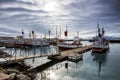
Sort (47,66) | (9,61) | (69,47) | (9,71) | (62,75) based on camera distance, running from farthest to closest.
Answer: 1. (69,47)
2. (47,66)
3. (62,75)
4. (9,61)
5. (9,71)

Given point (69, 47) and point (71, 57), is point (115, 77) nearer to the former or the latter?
point (71, 57)

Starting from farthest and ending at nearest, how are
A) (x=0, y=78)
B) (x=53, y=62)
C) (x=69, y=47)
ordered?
1. (x=69, y=47)
2. (x=53, y=62)
3. (x=0, y=78)

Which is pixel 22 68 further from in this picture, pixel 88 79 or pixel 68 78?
pixel 88 79

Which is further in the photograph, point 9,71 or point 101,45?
point 101,45

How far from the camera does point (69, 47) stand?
291 feet

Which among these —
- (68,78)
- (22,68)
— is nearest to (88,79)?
(68,78)

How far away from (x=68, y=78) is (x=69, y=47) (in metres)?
55.2

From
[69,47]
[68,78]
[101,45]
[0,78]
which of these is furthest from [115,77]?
[69,47]

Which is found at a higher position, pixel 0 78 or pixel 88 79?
pixel 0 78

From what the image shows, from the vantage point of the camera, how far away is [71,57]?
165ft

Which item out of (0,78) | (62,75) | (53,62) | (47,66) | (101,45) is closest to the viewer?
(0,78)

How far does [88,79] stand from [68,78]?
3961 mm

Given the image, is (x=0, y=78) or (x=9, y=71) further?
(x=9, y=71)

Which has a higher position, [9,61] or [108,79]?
[9,61]
